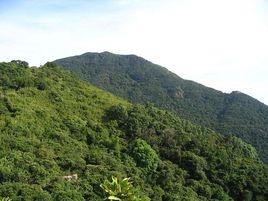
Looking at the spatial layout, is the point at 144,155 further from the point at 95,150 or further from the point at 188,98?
the point at 188,98

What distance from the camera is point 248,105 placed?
174 meters

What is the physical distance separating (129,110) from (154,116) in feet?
16.2

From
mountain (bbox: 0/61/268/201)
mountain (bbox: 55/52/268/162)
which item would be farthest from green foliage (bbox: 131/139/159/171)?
mountain (bbox: 55/52/268/162)

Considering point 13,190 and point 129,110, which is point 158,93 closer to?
point 129,110

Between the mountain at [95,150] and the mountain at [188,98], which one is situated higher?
the mountain at [188,98]

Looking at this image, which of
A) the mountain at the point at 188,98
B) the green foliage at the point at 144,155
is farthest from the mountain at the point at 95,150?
the mountain at the point at 188,98

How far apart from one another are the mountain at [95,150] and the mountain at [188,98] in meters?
58.9

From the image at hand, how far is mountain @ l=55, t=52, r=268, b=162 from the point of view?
152 metres

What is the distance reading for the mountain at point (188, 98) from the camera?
15212 cm

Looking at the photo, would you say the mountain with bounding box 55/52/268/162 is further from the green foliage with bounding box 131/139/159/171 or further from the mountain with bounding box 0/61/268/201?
the green foliage with bounding box 131/139/159/171

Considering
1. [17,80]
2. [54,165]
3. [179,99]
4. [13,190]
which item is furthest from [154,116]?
[179,99]

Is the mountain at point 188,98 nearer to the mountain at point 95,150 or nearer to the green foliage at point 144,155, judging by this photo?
the mountain at point 95,150

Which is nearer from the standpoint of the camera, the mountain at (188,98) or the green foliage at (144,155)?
the green foliage at (144,155)

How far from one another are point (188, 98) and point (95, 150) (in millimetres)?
102449
